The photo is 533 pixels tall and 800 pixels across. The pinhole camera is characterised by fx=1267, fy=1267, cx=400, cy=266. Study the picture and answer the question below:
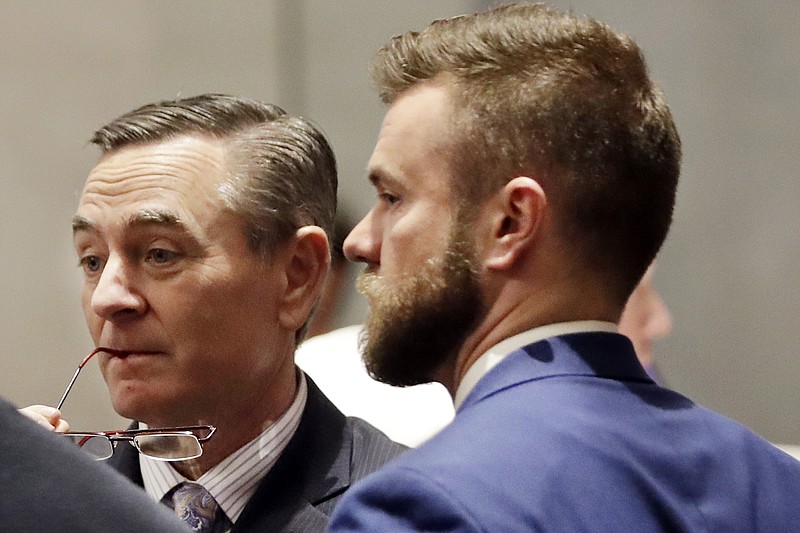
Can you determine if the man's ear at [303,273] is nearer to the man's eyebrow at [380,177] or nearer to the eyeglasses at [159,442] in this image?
the eyeglasses at [159,442]

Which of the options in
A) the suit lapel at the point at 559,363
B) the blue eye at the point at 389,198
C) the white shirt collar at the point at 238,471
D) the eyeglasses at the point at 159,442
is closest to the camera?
the suit lapel at the point at 559,363

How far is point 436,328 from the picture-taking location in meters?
1.46

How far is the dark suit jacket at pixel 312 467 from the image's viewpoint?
173 cm

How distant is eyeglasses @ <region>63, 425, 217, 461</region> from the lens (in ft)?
5.45

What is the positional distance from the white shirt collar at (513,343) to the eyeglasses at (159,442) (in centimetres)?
40

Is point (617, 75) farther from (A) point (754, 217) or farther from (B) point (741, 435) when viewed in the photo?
(A) point (754, 217)

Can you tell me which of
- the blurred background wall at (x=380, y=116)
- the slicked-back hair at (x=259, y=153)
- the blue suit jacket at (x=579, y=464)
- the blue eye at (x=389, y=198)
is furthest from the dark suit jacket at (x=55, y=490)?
the blurred background wall at (x=380, y=116)

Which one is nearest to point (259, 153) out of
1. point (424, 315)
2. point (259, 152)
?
point (259, 152)

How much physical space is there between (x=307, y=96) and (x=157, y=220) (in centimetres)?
197

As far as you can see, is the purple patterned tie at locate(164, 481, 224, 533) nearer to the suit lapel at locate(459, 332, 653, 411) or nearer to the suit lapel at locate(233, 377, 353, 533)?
the suit lapel at locate(233, 377, 353, 533)

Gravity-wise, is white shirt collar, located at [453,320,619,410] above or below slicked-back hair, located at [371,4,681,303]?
below

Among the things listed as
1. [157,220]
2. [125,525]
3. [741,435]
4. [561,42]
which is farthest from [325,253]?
[125,525]

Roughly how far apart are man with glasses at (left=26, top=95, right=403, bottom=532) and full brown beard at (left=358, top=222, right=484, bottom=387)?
31 cm

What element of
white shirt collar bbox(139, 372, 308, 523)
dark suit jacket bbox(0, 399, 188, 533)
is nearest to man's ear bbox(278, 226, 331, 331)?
white shirt collar bbox(139, 372, 308, 523)
